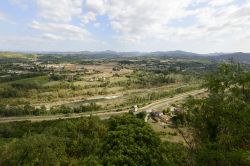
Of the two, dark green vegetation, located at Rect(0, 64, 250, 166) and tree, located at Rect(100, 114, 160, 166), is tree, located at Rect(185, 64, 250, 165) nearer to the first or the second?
dark green vegetation, located at Rect(0, 64, 250, 166)

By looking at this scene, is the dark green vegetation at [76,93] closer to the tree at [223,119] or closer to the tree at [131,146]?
the tree at [131,146]

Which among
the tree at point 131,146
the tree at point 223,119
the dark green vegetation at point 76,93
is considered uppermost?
the tree at point 223,119

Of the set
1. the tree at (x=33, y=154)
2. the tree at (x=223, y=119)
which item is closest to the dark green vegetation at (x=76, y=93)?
the tree at (x=33, y=154)

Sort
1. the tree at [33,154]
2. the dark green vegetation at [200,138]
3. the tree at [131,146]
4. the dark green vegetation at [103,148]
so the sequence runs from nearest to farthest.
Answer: the dark green vegetation at [200,138]
the tree at [131,146]
the dark green vegetation at [103,148]
the tree at [33,154]

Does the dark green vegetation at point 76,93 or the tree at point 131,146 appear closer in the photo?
the tree at point 131,146

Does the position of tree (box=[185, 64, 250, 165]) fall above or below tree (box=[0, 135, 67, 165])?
above

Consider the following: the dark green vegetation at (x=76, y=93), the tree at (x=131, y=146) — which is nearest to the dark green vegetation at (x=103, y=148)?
the tree at (x=131, y=146)

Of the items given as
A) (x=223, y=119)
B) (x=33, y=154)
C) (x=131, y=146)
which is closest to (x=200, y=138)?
(x=223, y=119)

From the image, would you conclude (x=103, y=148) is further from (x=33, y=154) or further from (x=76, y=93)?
(x=76, y=93)

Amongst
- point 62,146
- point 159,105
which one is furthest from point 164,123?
point 62,146

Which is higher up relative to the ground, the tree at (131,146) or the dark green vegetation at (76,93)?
the tree at (131,146)

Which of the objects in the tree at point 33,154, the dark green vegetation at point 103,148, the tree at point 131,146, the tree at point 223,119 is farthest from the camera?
the tree at point 33,154

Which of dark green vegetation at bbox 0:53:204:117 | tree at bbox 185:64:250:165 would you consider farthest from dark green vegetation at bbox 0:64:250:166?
dark green vegetation at bbox 0:53:204:117
